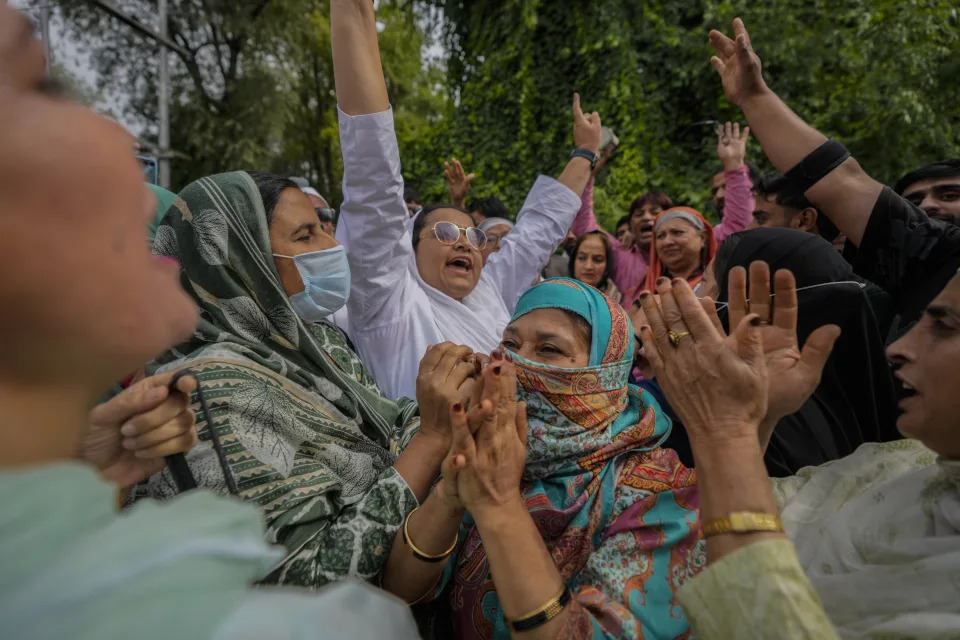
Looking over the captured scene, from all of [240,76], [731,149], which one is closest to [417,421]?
[731,149]

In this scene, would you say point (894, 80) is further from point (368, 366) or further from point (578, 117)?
point (368, 366)

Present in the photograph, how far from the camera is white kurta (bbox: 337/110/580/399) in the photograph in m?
2.20

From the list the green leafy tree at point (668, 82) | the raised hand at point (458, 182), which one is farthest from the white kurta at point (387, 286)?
the green leafy tree at point (668, 82)

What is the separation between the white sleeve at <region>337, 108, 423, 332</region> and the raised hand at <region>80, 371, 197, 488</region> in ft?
3.76

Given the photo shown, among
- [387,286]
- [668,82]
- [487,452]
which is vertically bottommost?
[487,452]

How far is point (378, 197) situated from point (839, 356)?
1.67 metres

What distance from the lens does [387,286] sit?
2.46 metres

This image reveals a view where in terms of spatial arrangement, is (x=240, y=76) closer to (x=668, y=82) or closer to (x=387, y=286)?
(x=668, y=82)

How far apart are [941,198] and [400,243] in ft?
7.75

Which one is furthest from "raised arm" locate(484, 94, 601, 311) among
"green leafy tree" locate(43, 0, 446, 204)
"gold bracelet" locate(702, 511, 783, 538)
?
"green leafy tree" locate(43, 0, 446, 204)

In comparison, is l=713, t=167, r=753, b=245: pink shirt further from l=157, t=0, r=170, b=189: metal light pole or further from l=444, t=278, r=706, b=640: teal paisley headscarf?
l=157, t=0, r=170, b=189: metal light pole

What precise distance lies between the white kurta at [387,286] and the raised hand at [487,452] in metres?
1.05

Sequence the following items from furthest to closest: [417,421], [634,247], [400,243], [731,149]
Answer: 1. [634,247]
2. [731,149]
3. [400,243]
4. [417,421]

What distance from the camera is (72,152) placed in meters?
0.58
